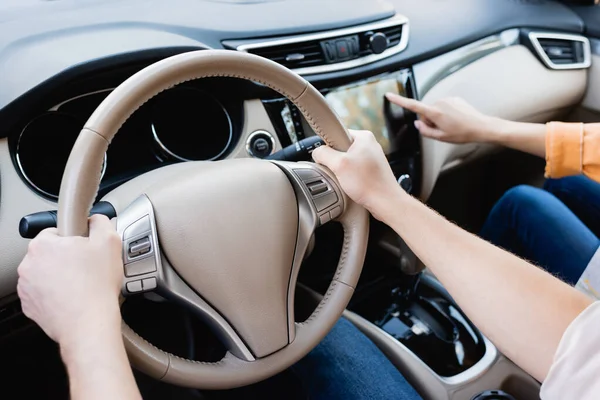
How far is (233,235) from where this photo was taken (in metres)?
0.75

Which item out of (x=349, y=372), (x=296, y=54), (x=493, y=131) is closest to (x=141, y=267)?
(x=349, y=372)

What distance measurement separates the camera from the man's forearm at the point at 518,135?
3.85ft

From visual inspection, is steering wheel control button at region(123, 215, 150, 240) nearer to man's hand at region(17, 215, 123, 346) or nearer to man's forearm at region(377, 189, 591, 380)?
man's hand at region(17, 215, 123, 346)

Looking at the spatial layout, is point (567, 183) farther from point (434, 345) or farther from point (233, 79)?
point (233, 79)

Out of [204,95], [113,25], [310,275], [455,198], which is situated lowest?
[455,198]

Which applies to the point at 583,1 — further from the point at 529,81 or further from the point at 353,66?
the point at 353,66

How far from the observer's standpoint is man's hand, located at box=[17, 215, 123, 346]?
56cm

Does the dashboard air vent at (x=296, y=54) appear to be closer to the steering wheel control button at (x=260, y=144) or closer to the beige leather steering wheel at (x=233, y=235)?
the steering wheel control button at (x=260, y=144)

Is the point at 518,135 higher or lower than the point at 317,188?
lower

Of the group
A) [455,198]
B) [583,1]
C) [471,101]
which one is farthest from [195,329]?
[583,1]

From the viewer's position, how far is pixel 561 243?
1.13 meters

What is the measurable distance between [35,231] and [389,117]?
79cm

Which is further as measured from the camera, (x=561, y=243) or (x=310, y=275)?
(x=310, y=275)

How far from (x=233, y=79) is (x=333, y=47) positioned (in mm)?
255
